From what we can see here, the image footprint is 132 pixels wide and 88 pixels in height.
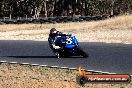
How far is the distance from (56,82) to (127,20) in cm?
3092

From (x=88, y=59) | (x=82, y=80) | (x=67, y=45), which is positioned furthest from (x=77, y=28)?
(x=82, y=80)

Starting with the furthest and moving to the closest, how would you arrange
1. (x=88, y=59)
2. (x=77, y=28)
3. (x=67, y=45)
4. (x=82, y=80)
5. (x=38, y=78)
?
(x=77, y=28)
(x=88, y=59)
(x=67, y=45)
(x=38, y=78)
(x=82, y=80)

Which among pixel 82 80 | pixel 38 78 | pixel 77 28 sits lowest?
pixel 77 28

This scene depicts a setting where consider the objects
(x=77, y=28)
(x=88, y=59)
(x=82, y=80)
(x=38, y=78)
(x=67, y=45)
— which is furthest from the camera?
(x=77, y=28)

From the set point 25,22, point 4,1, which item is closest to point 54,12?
point 4,1

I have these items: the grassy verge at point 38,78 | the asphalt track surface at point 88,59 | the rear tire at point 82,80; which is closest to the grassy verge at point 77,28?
the asphalt track surface at point 88,59

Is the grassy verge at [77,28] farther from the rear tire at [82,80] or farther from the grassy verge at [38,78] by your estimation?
the rear tire at [82,80]

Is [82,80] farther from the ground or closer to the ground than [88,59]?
farther from the ground

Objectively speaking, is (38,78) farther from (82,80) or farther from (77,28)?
(77,28)

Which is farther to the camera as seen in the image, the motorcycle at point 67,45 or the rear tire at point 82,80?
the motorcycle at point 67,45

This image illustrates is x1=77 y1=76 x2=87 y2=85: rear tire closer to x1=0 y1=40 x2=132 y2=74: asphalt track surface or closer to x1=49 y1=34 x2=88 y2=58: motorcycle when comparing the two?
x1=0 y1=40 x2=132 y2=74: asphalt track surface

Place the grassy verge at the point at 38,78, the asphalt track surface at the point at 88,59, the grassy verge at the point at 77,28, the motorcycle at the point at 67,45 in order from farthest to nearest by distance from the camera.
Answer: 1. the grassy verge at the point at 77,28
2. the motorcycle at the point at 67,45
3. the asphalt track surface at the point at 88,59
4. the grassy verge at the point at 38,78

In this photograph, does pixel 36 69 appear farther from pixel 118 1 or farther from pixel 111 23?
pixel 118 1

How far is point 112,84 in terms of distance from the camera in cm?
1262
